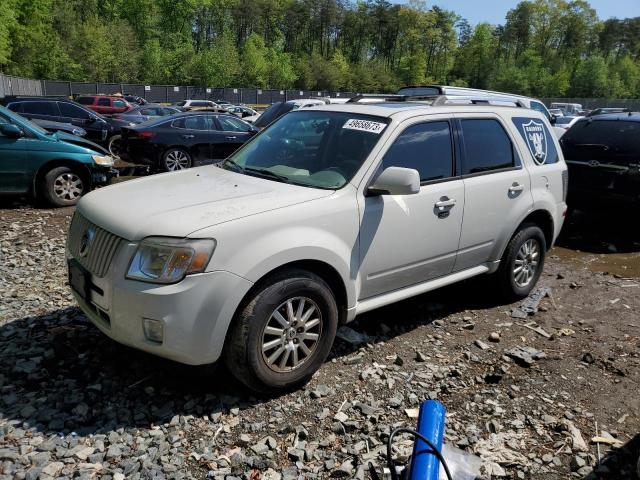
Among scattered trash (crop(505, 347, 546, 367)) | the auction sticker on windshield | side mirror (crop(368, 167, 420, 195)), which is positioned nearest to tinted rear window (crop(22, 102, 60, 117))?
the auction sticker on windshield

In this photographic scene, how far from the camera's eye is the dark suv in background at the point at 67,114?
47.3 ft

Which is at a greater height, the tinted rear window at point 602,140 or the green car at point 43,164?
the tinted rear window at point 602,140

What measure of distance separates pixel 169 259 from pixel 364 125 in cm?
187

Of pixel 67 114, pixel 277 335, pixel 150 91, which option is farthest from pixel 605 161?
pixel 150 91

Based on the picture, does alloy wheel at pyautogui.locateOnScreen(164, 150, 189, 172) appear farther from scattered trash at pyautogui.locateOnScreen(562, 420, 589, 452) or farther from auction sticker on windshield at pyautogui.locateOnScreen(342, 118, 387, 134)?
scattered trash at pyautogui.locateOnScreen(562, 420, 589, 452)

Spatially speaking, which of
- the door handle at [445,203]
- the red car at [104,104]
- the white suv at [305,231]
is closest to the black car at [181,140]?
the white suv at [305,231]

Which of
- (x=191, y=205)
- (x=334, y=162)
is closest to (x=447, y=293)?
(x=334, y=162)

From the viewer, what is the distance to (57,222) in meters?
7.60

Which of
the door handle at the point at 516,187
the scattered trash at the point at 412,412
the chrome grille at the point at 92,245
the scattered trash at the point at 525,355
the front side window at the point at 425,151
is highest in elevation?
the front side window at the point at 425,151

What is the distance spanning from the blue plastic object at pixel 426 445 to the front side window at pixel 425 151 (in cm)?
182

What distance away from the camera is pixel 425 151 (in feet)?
13.8

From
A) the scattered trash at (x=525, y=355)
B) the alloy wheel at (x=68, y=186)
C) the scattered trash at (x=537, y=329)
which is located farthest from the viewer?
the alloy wheel at (x=68, y=186)

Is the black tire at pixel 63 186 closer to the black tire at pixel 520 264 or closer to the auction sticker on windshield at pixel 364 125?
the auction sticker on windshield at pixel 364 125

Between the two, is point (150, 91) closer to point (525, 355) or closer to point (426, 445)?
point (525, 355)
